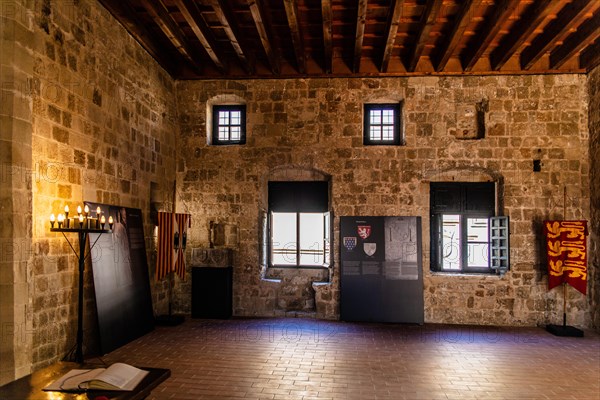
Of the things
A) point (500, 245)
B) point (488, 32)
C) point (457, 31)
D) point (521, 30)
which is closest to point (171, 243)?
point (457, 31)

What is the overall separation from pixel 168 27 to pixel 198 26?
1.44 ft

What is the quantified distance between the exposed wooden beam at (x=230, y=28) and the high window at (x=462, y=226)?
4.15 metres

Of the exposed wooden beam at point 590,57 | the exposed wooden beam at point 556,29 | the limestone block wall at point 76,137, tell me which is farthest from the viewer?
the exposed wooden beam at point 590,57

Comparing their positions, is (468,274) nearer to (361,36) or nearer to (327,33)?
(361,36)

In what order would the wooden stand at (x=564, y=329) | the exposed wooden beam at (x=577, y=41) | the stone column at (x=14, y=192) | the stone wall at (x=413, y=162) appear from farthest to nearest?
the stone wall at (x=413, y=162)
the wooden stand at (x=564, y=329)
the exposed wooden beam at (x=577, y=41)
the stone column at (x=14, y=192)

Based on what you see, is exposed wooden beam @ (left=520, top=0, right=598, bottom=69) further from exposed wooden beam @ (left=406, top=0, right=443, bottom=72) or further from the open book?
the open book

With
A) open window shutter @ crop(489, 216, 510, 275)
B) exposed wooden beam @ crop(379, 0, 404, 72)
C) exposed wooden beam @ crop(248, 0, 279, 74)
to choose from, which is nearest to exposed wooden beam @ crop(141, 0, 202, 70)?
exposed wooden beam @ crop(248, 0, 279, 74)

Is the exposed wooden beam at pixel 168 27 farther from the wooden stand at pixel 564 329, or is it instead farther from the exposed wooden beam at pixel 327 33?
the wooden stand at pixel 564 329

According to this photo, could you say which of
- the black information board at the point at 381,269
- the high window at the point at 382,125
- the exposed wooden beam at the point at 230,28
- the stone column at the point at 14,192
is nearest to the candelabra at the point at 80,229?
the stone column at the point at 14,192

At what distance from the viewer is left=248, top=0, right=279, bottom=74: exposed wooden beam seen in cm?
538

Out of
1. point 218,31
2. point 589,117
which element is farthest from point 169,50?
point 589,117

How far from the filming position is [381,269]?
7301 millimetres

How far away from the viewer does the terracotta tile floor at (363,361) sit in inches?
167

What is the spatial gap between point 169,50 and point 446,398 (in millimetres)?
6695
